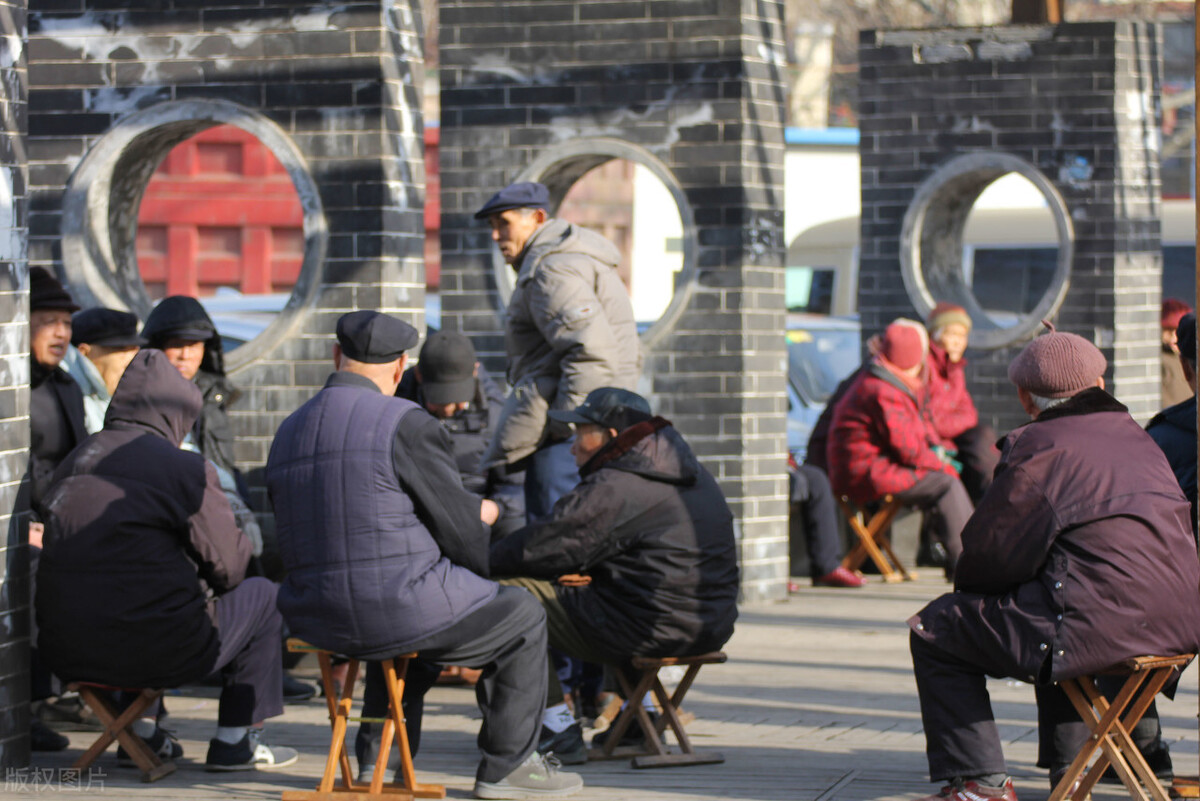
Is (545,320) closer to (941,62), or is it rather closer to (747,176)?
(747,176)

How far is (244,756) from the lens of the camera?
19.0 feet

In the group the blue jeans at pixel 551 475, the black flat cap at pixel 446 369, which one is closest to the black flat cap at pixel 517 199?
the black flat cap at pixel 446 369

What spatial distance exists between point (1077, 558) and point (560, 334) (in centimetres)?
227

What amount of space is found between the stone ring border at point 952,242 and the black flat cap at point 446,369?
18.6ft

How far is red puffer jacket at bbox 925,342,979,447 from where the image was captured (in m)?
10.4

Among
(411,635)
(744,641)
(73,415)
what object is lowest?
(744,641)

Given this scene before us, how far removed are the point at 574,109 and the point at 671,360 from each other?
56.7 inches

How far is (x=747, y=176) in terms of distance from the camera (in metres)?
9.20

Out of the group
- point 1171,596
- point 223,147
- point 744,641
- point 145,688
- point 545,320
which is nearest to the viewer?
point 1171,596

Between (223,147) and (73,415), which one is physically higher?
(223,147)

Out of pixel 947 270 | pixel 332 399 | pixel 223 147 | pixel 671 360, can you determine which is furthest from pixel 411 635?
pixel 223 147

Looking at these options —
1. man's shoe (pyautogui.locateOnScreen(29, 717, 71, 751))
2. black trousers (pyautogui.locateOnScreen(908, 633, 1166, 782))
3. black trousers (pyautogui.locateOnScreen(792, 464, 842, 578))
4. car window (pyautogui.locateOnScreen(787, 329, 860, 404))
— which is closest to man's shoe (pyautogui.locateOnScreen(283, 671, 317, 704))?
man's shoe (pyautogui.locateOnScreen(29, 717, 71, 751))

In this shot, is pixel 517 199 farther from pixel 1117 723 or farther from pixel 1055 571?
pixel 1117 723

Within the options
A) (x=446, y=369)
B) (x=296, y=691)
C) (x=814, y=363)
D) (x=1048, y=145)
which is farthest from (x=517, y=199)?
(x=814, y=363)
